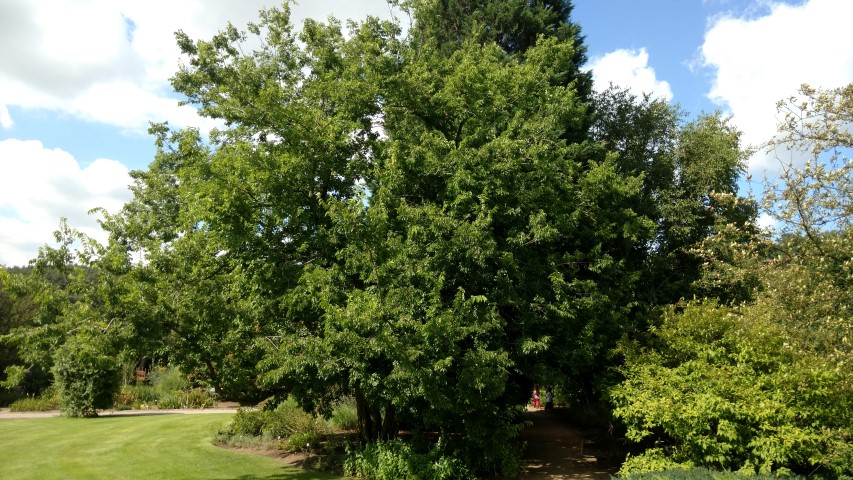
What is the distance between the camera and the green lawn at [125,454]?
12789 mm

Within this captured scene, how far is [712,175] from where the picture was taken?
19047mm

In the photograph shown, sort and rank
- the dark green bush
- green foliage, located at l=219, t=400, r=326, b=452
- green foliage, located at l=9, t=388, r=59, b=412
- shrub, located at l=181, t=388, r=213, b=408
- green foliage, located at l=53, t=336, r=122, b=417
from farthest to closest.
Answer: shrub, located at l=181, t=388, r=213, b=408, green foliage, located at l=9, t=388, r=59, b=412, green foliage, located at l=53, t=336, r=122, b=417, green foliage, located at l=219, t=400, r=326, b=452, the dark green bush

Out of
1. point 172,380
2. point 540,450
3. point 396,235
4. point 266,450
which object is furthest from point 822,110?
point 172,380

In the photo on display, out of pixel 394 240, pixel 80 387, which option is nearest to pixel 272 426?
pixel 394 240

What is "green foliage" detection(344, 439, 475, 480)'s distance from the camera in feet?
40.1

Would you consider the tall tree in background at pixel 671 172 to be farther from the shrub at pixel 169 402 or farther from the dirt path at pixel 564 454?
the shrub at pixel 169 402

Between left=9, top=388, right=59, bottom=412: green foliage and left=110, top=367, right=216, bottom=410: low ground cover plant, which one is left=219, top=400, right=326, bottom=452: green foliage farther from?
left=9, top=388, right=59, bottom=412: green foliage

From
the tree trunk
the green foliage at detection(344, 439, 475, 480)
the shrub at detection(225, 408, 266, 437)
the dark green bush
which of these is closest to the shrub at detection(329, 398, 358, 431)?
the shrub at detection(225, 408, 266, 437)

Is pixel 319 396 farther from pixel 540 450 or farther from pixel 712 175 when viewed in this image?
pixel 712 175

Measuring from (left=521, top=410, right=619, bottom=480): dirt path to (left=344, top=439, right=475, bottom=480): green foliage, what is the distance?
2.39 m

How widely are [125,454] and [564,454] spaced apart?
1247 centimetres

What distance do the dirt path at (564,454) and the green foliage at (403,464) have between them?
239cm

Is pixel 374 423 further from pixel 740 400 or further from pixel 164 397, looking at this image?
pixel 164 397

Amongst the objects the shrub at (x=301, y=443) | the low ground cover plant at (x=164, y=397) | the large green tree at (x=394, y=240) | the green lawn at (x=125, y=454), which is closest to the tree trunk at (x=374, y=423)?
the large green tree at (x=394, y=240)
